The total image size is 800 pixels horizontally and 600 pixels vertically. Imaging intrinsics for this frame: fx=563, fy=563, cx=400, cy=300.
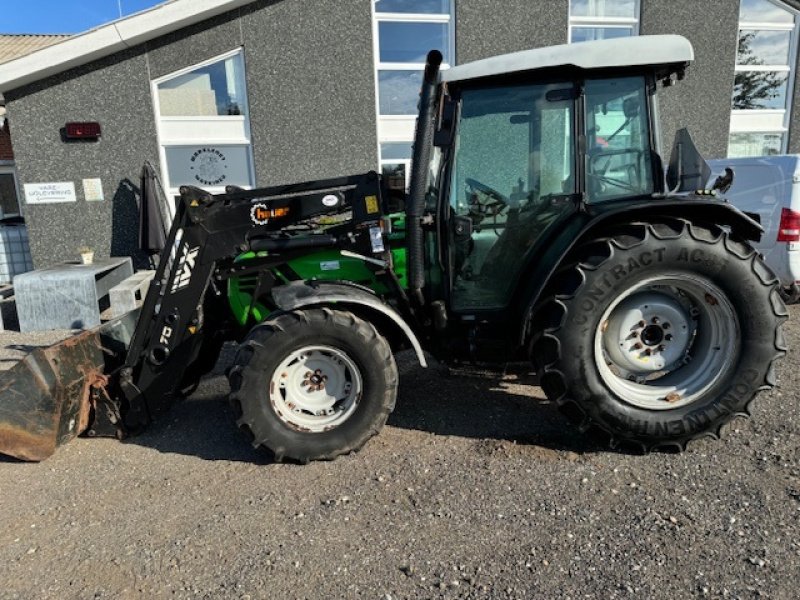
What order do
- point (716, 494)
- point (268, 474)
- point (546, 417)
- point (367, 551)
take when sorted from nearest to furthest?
point (367, 551)
point (716, 494)
point (268, 474)
point (546, 417)

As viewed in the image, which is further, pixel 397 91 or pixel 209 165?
pixel 397 91

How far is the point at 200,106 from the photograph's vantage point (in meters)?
8.80

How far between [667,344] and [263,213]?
8.85ft

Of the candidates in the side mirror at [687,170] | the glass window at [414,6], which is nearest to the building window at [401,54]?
the glass window at [414,6]

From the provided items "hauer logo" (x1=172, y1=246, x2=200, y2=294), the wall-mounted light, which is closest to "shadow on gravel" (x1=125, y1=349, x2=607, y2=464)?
"hauer logo" (x1=172, y1=246, x2=200, y2=294)

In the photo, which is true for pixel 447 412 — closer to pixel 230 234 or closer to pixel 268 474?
pixel 268 474

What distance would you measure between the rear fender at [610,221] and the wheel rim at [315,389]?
1.11m

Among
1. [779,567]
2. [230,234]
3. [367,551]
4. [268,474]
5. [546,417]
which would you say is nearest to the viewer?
[779,567]

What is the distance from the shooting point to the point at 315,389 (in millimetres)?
3500

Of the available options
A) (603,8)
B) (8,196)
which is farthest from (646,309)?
(8,196)

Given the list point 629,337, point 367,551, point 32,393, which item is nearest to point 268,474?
point 367,551

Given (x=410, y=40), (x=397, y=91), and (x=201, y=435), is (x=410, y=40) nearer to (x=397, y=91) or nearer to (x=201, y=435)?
(x=397, y=91)

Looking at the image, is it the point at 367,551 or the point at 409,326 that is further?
the point at 409,326

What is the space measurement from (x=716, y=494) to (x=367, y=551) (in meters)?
1.84
